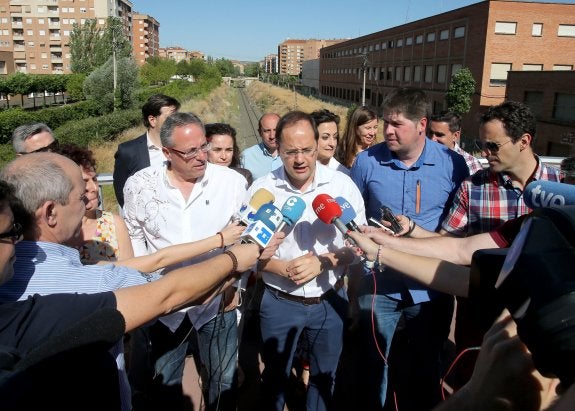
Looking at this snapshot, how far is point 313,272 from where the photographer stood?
8.47ft

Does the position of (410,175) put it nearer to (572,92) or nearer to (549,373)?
(549,373)

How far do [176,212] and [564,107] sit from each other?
29.6 metres

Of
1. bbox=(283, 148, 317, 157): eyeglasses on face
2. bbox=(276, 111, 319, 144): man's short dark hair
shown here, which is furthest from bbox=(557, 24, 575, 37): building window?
bbox=(283, 148, 317, 157): eyeglasses on face

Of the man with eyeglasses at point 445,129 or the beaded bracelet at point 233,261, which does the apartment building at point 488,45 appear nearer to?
the man with eyeglasses at point 445,129

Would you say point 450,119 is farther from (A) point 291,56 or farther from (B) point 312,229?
(A) point 291,56

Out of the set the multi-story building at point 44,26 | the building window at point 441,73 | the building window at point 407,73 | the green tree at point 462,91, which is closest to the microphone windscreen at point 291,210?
the green tree at point 462,91

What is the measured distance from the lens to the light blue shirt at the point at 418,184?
311 cm

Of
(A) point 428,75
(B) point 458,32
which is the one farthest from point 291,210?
(A) point 428,75

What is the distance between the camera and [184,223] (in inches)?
111

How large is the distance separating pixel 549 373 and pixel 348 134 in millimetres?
3990

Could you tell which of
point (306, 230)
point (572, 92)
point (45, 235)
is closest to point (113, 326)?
point (45, 235)

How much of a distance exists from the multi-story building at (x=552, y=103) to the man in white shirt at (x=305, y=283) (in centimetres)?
2631

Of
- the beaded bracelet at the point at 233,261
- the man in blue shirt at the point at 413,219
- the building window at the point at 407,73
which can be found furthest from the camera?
the building window at the point at 407,73

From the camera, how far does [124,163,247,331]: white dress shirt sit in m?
2.81
